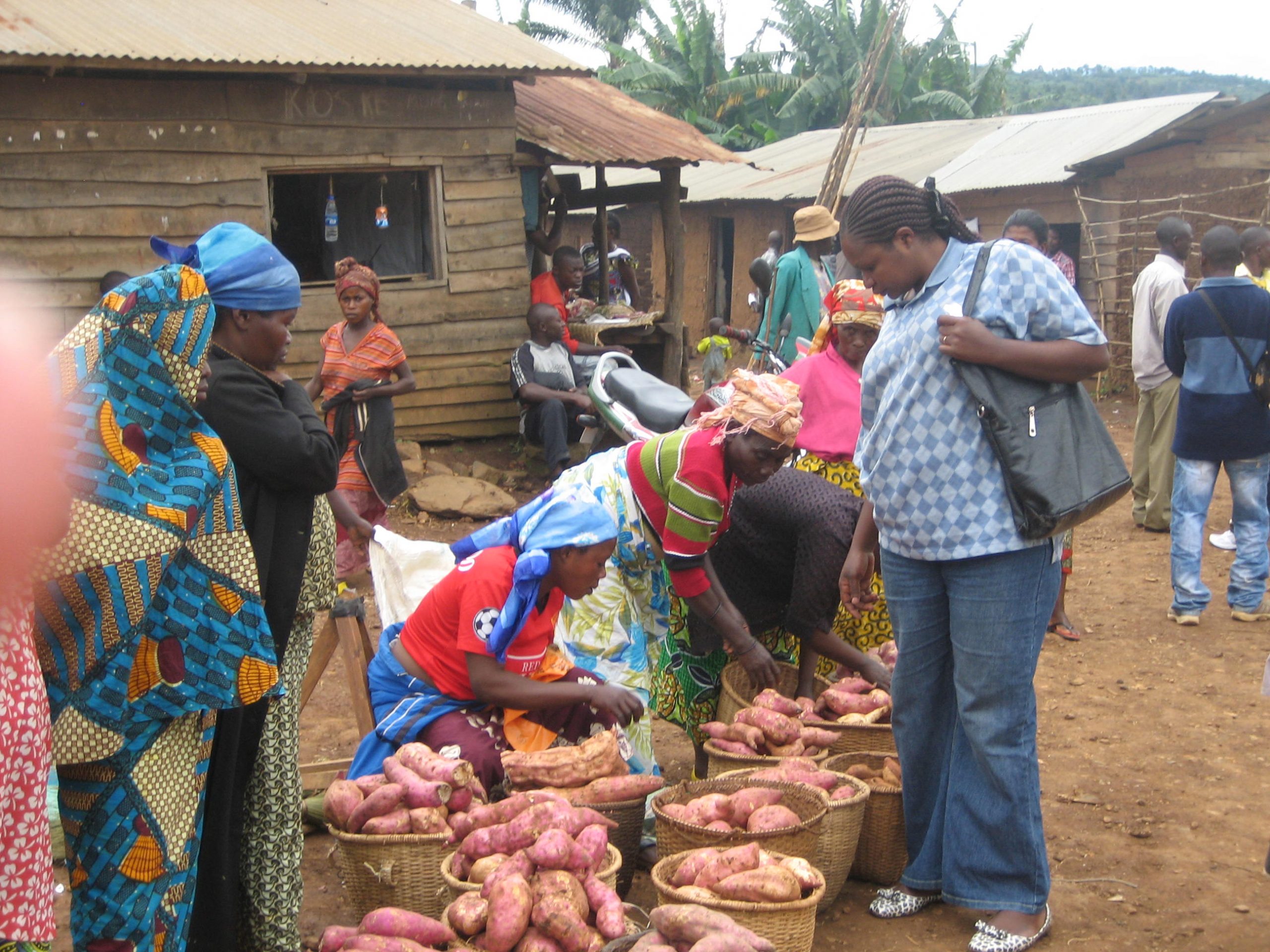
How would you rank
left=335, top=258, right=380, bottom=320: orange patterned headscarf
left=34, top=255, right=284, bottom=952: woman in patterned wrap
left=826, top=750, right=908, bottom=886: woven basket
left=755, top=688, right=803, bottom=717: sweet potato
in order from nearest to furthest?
left=34, top=255, right=284, bottom=952: woman in patterned wrap, left=826, top=750, right=908, bottom=886: woven basket, left=755, top=688, right=803, bottom=717: sweet potato, left=335, top=258, right=380, bottom=320: orange patterned headscarf

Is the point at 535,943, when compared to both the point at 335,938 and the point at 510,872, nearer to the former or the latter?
the point at 510,872

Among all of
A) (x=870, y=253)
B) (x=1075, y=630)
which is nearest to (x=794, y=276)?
(x=1075, y=630)

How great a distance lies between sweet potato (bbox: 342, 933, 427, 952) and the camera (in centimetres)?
256

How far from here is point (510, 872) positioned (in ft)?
9.04

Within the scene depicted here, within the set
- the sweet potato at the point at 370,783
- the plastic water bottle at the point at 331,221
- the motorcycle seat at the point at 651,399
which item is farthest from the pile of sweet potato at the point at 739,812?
the plastic water bottle at the point at 331,221

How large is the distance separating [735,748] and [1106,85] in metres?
52.9

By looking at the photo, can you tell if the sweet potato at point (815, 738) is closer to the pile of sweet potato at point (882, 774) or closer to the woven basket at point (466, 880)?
the pile of sweet potato at point (882, 774)

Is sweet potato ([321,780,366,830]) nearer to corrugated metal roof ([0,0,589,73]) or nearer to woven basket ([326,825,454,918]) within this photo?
woven basket ([326,825,454,918])

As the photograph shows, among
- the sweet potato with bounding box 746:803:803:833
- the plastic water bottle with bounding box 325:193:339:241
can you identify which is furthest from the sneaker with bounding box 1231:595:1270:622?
the plastic water bottle with bounding box 325:193:339:241

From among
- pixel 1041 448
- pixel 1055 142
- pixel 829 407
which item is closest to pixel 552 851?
pixel 1041 448

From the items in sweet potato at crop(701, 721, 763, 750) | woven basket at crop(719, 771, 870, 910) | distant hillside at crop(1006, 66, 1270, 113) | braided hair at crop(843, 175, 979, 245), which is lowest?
woven basket at crop(719, 771, 870, 910)

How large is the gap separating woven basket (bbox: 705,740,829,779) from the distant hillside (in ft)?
112

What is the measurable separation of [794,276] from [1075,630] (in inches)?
119

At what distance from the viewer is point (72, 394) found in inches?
89.7
